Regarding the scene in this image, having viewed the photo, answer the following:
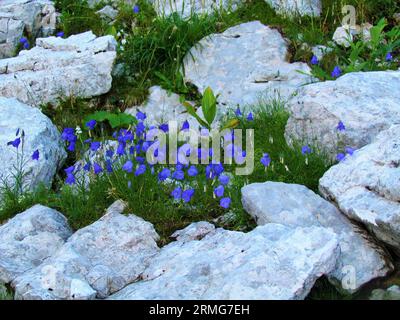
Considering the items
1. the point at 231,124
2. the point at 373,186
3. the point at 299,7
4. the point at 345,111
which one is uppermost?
the point at 299,7

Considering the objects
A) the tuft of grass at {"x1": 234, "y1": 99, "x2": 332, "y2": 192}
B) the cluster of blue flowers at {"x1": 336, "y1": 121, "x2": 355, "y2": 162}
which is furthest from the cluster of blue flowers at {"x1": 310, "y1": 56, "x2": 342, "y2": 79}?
the cluster of blue flowers at {"x1": 336, "y1": 121, "x2": 355, "y2": 162}

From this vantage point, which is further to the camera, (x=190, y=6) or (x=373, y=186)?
(x=190, y=6)

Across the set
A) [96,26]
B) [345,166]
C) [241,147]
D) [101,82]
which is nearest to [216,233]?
[345,166]

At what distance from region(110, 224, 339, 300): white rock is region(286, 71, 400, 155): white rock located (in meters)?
1.47

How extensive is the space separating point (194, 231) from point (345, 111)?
162cm

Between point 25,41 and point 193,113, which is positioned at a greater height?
point 25,41

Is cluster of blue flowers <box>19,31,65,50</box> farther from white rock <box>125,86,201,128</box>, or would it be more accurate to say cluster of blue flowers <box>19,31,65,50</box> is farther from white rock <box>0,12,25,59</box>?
white rock <box>125,86,201,128</box>

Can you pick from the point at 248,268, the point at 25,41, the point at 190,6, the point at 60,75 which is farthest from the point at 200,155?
the point at 25,41

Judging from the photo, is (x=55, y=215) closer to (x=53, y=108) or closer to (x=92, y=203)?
(x=92, y=203)

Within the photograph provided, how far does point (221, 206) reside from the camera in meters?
5.61

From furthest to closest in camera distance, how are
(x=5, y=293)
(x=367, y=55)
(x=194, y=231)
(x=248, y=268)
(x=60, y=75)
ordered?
(x=60, y=75)
(x=367, y=55)
(x=194, y=231)
(x=5, y=293)
(x=248, y=268)

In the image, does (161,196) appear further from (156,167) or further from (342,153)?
(342,153)

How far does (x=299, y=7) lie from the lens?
8.18 meters
